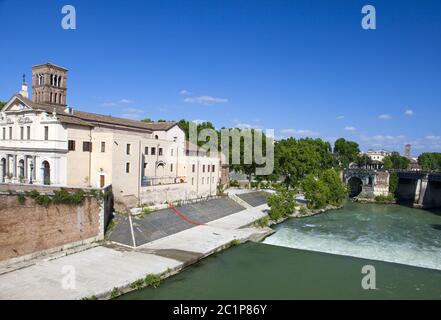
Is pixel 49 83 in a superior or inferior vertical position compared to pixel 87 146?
superior

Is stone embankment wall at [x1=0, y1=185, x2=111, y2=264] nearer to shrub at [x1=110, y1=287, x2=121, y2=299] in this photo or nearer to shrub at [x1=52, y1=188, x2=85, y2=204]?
shrub at [x1=52, y1=188, x2=85, y2=204]

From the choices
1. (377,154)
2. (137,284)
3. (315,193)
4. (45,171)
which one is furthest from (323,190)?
(377,154)

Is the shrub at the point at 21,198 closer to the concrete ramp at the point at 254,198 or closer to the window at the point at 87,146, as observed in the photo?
the window at the point at 87,146

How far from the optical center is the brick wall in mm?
18891

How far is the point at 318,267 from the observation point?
76.6ft

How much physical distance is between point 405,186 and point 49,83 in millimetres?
57674

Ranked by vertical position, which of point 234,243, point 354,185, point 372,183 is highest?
point 372,183

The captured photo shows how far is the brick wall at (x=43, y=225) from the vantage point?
744 inches

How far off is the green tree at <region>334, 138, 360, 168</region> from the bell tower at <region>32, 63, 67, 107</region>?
258 ft

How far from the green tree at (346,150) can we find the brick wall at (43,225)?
8539cm

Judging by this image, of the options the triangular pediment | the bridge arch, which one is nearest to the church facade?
the triangular pediment

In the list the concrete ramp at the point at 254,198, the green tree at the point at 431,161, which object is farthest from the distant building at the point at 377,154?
the concrete ramp at the point at 254,198

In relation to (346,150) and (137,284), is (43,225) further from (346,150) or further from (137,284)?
(346,150)
